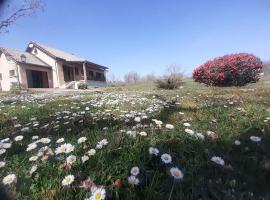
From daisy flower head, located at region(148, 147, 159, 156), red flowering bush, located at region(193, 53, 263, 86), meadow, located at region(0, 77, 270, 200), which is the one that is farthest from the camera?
red flowering bush, located at region(193, 53, 263, 86)

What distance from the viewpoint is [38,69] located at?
23953 millimetres

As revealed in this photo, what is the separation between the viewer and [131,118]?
9.61ft

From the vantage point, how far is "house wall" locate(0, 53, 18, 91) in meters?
22.4

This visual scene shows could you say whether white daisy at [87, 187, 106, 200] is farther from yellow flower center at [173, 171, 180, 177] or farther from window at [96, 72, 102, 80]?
window at [96, 72, 102, 80]

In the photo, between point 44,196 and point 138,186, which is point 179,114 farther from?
point 44,196

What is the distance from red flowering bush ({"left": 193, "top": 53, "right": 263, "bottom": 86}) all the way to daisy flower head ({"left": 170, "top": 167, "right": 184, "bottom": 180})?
12321mm

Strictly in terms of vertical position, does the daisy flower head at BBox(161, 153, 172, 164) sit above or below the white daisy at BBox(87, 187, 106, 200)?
above

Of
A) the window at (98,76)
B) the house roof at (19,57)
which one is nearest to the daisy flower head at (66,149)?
the house roof at (19,57)

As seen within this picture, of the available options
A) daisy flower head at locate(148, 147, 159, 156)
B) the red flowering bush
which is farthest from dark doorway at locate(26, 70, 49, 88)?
daisy flower head at locate(148, 147, 159, 156)

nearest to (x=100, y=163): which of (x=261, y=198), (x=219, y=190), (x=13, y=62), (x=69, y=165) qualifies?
(x=69, y=165)

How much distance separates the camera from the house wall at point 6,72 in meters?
22.4

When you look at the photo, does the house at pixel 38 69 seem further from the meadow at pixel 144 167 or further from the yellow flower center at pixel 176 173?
the yellow flower center at pixel 176 173

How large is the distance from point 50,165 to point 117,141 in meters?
0.58

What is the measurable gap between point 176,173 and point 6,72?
87.1 feet
